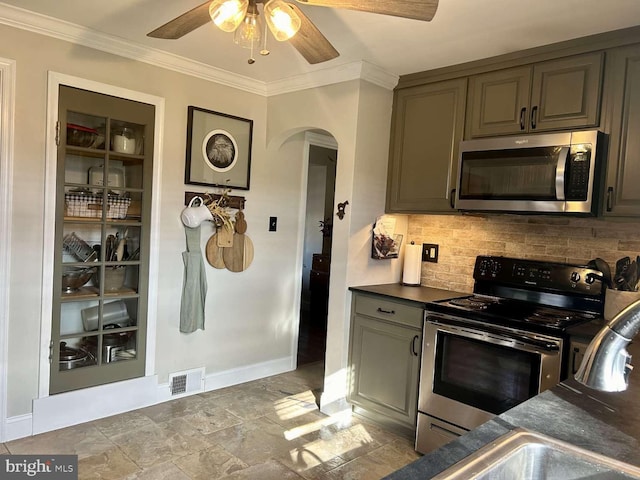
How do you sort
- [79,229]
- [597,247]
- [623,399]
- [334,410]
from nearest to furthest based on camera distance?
1. [623,399]
2. [597,247]
3. [79,229]
4. [334,410]

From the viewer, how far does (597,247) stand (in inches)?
104

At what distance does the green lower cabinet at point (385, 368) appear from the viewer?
2.83 meters

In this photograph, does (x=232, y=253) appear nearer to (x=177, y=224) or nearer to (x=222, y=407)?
(x=177, y=224)

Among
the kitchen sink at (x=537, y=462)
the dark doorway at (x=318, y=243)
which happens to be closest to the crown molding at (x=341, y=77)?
the dark doorway at (x=318, y=243)

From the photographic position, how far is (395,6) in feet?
5.31

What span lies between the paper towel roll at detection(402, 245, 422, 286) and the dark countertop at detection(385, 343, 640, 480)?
77.6 inches

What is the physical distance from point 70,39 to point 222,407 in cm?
249

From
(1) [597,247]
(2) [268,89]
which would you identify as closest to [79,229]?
(2) [268,89]

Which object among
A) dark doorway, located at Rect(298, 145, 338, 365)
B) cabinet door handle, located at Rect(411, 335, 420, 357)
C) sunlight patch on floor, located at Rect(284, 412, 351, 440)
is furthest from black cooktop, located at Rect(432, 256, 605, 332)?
dark doorway, located at Rect(298, 145, 338, 365)

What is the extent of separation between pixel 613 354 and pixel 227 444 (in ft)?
7.81

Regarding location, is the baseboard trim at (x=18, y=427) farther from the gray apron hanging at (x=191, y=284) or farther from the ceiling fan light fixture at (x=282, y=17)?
the ceiling fan light fixture at (x=282, y=17)

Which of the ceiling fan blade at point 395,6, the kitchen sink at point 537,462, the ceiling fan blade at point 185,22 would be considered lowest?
the kitchen sink at point 537,462

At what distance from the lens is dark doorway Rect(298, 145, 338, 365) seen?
5.85 m

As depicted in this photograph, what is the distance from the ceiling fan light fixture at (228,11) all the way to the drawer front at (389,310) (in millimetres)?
1871
